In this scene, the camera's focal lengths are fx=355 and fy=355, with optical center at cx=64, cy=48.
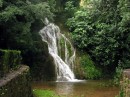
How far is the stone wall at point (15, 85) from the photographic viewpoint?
1069cm

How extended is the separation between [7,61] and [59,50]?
1196 centimetres

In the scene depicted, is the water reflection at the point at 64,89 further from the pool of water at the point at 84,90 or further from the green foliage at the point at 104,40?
the green foliage at the point at 104,40

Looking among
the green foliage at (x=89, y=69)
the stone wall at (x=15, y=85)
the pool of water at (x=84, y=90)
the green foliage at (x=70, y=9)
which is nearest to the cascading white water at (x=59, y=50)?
the green foliage at (x=89, y=69)

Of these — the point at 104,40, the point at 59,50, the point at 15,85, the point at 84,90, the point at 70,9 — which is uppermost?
the point at 70,9

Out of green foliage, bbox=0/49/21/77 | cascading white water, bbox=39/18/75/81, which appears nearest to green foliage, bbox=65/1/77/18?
cascading white water, bbox=39/18/75/81

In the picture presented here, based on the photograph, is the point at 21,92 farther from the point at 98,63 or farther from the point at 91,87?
the point at 98,63

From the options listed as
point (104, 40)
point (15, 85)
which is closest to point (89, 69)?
point (104, 40)

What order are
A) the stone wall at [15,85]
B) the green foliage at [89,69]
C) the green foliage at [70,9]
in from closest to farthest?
the stone wall at [15,85] < the green foliage at [89,69] < the green foliage at [70,9]

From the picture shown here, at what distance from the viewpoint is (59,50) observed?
2603cm

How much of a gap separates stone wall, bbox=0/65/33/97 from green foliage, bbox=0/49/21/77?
255mm

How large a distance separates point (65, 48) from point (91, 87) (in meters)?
6.59

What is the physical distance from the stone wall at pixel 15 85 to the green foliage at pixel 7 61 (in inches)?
10.0

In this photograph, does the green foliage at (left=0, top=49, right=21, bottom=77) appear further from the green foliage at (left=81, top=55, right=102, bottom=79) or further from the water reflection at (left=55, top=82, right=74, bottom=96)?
the green foliage at (left=81, top=55, right=102, bottom=79)

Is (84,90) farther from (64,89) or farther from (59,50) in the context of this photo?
(59,50)
